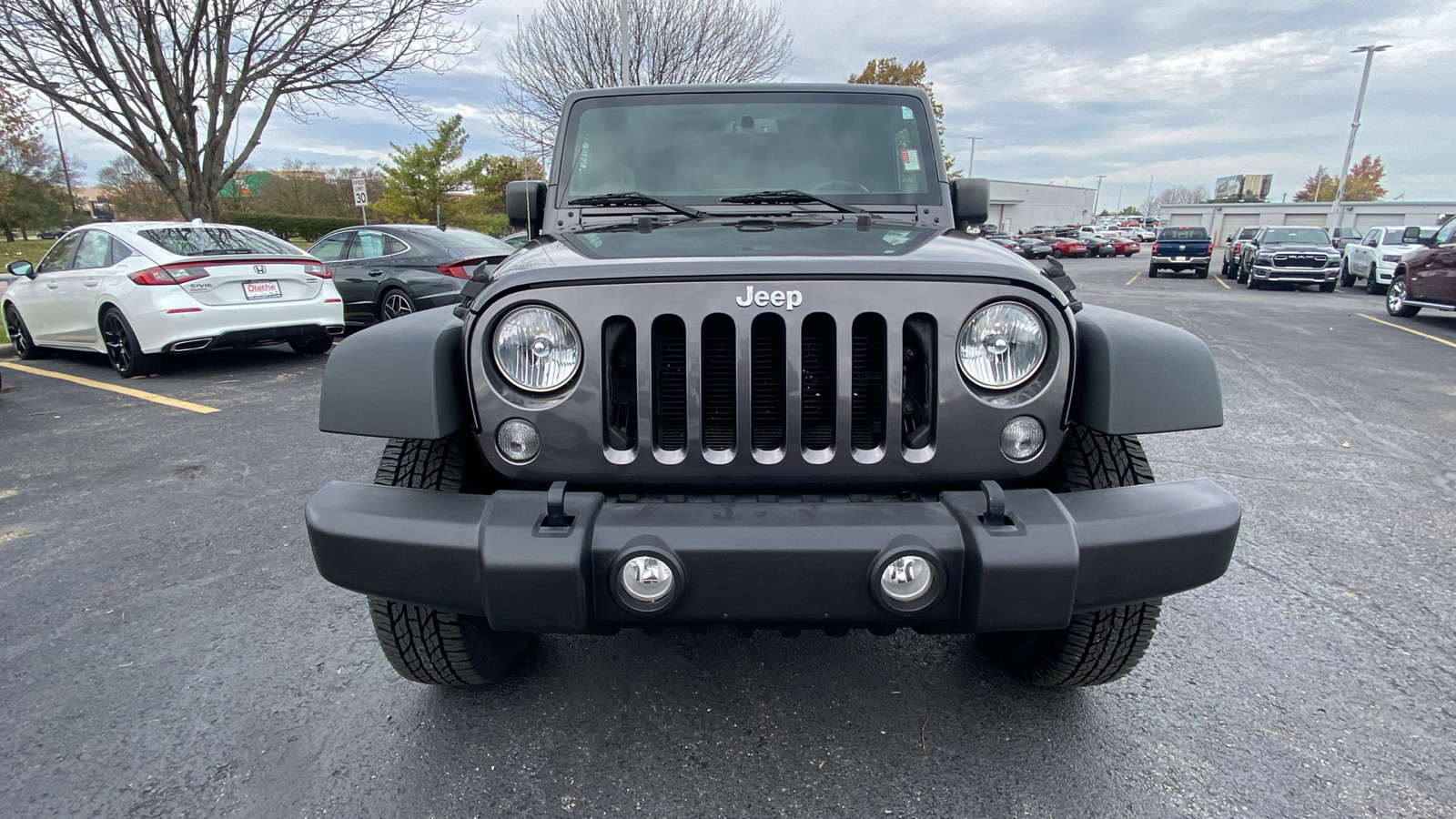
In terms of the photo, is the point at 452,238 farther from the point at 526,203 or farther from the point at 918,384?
the point at 918,384

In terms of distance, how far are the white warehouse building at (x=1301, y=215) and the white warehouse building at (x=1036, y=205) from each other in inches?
468

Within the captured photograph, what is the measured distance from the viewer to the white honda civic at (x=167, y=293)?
21.3 feet

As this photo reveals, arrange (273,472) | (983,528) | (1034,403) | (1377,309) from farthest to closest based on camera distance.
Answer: (1377,309) < (273,472) < (1034,403) < (983,528)

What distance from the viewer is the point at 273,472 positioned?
167 inches

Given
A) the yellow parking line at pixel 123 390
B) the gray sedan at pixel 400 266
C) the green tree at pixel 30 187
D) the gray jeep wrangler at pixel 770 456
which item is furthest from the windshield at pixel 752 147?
the green tree at pixel 30 187

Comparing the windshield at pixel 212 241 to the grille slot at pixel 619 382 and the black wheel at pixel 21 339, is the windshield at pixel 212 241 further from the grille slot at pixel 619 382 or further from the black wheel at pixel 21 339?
the grille slot at pixel 619 382

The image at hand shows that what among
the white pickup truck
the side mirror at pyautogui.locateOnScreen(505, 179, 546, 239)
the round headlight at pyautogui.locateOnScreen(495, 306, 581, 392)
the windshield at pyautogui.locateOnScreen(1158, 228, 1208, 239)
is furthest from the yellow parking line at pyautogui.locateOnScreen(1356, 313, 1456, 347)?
the round headlight at pyautogui.locateOnScreen(495, 306, 581, 392)

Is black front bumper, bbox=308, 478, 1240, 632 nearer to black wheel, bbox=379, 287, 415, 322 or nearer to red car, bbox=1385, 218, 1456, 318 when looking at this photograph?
black wheel, bbox=379, 287, 415, 322

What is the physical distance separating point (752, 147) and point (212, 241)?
6.39 metres

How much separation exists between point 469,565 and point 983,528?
1.04 m

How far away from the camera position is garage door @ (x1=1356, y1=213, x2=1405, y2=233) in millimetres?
47706

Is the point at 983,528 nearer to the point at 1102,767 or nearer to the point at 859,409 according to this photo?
the point at 859,409

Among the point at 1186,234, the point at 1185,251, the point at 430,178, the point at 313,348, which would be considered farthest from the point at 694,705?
the point at 430,178

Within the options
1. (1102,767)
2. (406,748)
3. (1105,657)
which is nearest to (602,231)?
(406,748)
